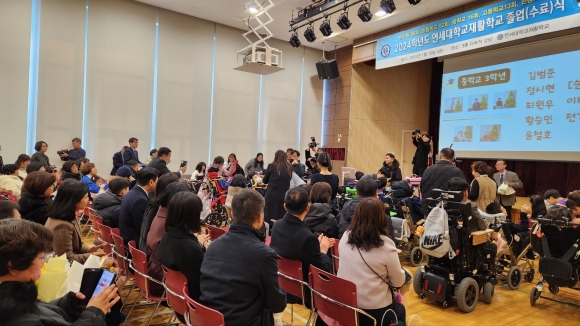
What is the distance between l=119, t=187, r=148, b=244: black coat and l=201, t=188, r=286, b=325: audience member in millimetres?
1573

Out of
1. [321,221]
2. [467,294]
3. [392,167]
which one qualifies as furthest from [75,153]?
[467,294]

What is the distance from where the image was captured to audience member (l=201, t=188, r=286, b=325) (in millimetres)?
1761

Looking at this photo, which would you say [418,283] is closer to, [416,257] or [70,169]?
[416,257]

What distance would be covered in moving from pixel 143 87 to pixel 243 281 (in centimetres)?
901

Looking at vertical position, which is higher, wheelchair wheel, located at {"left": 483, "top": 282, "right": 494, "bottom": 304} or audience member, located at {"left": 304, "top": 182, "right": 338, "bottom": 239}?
→ audience member, located at {"left": 304, "top": 182, "right": 338, "bottom": 239}

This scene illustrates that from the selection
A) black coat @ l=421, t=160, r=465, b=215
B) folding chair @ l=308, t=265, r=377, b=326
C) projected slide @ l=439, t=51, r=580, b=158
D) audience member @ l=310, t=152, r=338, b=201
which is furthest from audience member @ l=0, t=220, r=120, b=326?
projected slide @ l=439, t=51, r=580, b=158

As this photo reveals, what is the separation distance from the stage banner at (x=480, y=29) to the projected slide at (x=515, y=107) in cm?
106

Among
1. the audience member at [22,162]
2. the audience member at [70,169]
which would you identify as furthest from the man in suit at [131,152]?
the audience member at [22,162]

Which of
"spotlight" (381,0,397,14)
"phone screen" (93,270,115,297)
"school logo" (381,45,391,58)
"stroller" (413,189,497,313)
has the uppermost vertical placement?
"spotlight" (381,0,397,14)

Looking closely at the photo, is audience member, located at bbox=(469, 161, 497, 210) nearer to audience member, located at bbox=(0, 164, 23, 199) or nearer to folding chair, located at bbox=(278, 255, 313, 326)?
folding chair, located at bbox=(278, 255, 313, 326)

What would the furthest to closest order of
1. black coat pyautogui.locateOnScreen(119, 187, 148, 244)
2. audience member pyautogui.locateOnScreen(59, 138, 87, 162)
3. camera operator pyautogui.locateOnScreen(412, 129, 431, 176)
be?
1. audience member pyautogui.locateOnScreen(59, 138, 87, 162)
2. camera operator pyautogui.locateOnScreen(412, 129, 431, 176)
3. black coat pyautogui.locateOnScreen(119, 187, 148, 244)

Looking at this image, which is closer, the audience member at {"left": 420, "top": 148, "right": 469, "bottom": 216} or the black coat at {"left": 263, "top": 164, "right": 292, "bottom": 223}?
the audience member at {"left": 420, "top": 148, "right": 469, "bottom": 216}

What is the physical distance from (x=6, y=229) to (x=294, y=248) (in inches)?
65.9

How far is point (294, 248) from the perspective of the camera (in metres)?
2.58
